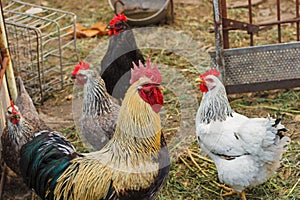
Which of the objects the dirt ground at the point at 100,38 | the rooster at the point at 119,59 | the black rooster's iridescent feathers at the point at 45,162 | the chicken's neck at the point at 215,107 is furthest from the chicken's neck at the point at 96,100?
the dirt ground at the point at 100,38

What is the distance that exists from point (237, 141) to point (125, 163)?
107 centimetres

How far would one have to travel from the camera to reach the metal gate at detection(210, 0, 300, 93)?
20.1ft

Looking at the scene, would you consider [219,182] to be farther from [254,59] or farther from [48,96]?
[48,96]

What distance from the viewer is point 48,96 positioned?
6.83 meters

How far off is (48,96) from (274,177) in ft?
10.1

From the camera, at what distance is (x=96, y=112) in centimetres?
504

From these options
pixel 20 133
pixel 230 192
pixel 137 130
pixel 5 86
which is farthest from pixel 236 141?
pixel 5 86

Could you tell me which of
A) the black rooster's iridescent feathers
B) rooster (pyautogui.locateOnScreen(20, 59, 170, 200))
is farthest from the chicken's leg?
the black rooster's iridescent feathers

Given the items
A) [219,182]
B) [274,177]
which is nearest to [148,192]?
[219,182]

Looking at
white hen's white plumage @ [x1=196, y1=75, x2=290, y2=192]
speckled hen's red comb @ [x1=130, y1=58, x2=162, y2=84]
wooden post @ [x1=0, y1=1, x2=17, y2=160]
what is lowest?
white hen's white plumage @ [x1=196, y1=75, x2=290, y2=192]

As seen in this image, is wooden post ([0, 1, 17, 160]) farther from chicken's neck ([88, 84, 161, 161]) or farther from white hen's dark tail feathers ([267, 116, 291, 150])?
white hen's dark tail feathers ([267, 116, 291, 150])

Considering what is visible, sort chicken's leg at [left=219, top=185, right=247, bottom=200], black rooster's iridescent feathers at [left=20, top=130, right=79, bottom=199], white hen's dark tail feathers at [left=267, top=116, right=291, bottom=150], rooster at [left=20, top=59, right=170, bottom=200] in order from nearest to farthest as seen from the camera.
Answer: rooster at [left=20, top=59, right=170, bottom=200] → black rooster's iridescent feathers at [left=20, top=130, right=79, bottom=199] → white hen's dark tail feathers at [left=267, top=116, right=291, bottom=150] → chicken's leg at [left=219, top=185, right=247, bottom=200]

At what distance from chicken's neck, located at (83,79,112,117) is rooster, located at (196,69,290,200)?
0.88m

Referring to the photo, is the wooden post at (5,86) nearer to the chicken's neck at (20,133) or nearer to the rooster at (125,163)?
the chicken's neck at (20,133)
